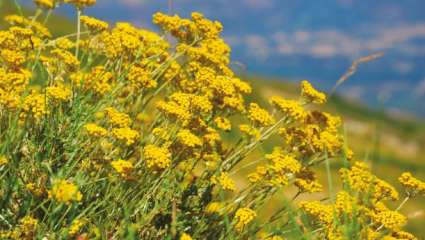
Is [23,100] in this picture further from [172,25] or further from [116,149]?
[172,25]

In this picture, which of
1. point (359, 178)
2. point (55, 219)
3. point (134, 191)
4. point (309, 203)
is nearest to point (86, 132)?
point (134, 191)

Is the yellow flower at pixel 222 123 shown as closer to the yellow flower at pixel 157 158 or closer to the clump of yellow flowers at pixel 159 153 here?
the clump of yellow flowers at pixel 159 153

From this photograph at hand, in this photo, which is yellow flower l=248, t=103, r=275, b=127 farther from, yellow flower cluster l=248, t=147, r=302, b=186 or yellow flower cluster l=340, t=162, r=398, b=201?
yellow flower cluster l=340, t=162, r=398, b=201

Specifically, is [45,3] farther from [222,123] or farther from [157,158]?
[157,158]

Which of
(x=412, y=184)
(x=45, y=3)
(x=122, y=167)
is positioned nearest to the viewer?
(x=122, y=167)

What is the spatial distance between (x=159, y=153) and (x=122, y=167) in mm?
254

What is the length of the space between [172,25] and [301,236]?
274 cm

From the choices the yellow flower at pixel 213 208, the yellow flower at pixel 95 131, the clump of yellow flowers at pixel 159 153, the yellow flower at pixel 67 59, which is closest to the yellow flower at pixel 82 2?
the clump of yellow flowers at pixel 159 153

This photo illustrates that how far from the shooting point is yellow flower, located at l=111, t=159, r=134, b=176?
3903 millimetres

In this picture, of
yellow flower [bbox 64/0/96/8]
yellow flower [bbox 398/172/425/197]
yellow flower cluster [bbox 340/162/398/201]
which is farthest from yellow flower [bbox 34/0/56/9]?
yellow flower [bbox 398/172/425/197]

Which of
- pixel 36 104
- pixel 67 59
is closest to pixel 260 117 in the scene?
pixel 67 59

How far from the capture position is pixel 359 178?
4871 millimetres

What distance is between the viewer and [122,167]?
394 centimetres

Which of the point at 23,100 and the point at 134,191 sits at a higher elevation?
the point at 23,100
